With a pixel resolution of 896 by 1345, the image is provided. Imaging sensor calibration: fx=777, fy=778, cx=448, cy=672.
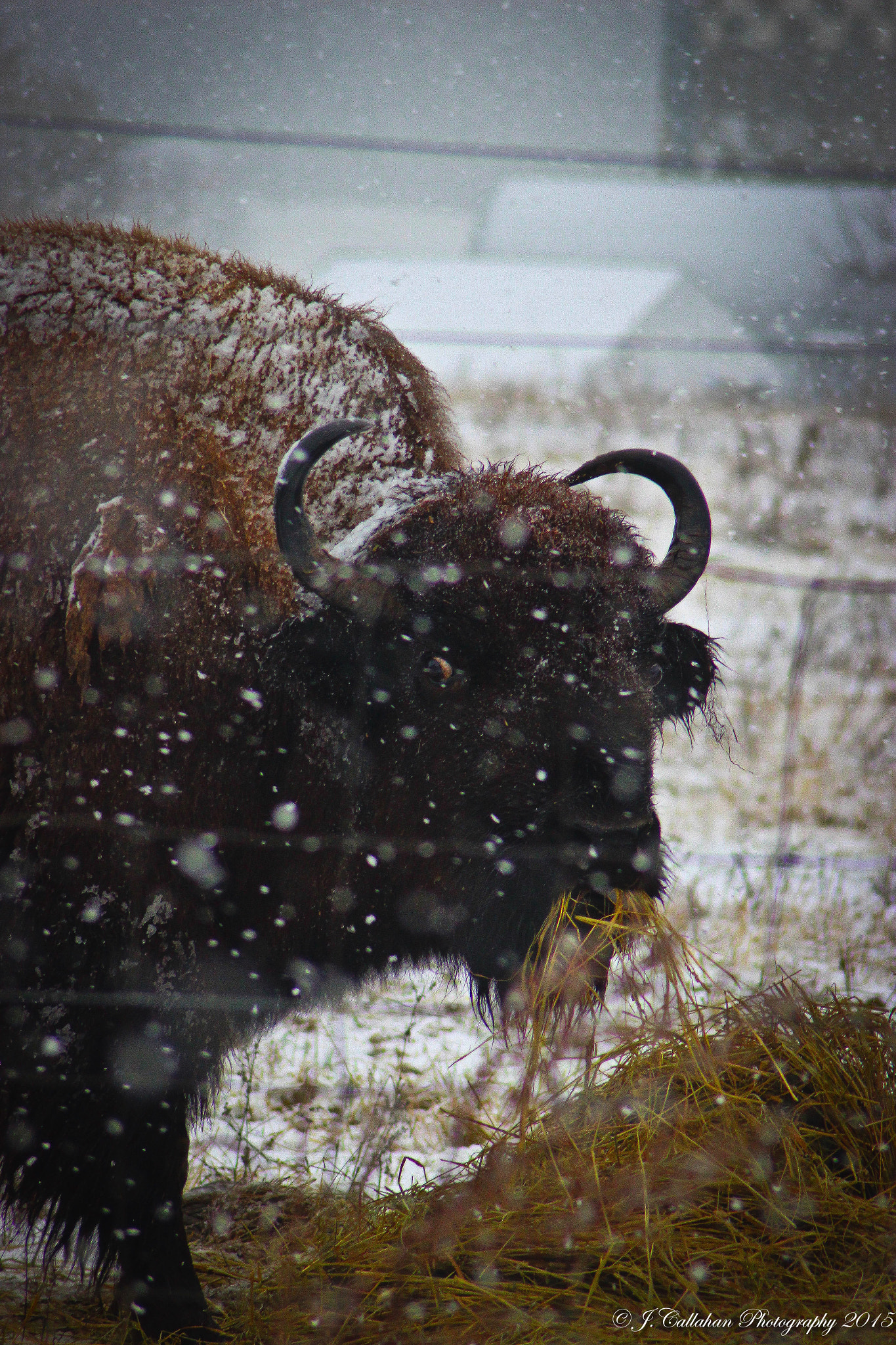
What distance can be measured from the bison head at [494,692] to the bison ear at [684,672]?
0.36 feet

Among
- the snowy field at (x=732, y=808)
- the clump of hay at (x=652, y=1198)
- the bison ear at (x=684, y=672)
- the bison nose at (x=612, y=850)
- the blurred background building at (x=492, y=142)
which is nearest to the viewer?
the clump of hay at (x=652, y=1198)

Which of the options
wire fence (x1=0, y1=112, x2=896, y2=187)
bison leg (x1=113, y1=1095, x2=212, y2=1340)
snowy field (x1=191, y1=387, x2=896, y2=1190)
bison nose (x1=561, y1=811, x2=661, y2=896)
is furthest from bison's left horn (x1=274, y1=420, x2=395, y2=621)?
wire fence (x1=0, y1=112, x2=896, y2=187)

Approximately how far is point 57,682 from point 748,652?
3.95 m

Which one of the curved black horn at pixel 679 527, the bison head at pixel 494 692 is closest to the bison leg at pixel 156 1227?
the bison head at pixel 494 692

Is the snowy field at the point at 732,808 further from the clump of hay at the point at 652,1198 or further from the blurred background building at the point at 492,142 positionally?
the blurred background building at the point at 492,142

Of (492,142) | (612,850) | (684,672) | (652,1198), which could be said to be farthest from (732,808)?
(492,142)

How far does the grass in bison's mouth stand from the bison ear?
603 millimetres

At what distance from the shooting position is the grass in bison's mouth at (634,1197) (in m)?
1.26

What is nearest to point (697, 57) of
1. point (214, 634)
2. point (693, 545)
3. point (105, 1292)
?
point (693, 545)

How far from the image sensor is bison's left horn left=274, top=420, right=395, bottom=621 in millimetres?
1634

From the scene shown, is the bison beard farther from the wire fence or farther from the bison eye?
the wire fence

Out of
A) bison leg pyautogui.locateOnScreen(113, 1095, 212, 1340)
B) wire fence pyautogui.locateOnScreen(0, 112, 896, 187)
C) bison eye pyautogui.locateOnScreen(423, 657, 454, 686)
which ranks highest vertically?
wire fence pyautogui.locateOnScreen(0, 112, 896, 187)

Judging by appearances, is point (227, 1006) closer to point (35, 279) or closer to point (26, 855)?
point (26, 855)

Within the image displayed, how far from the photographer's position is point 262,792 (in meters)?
1.85
